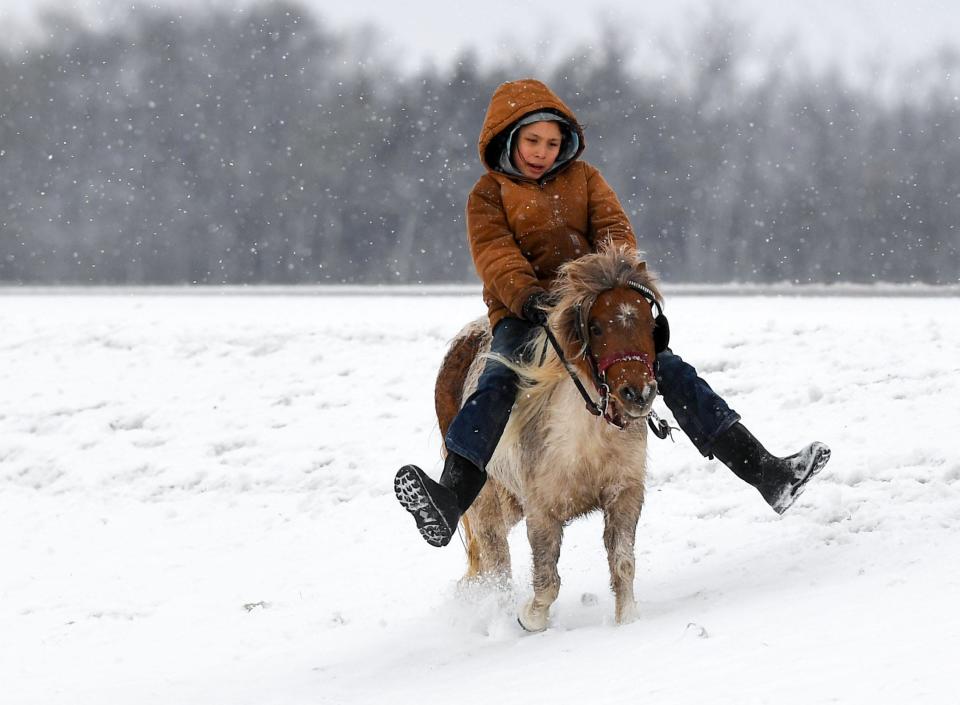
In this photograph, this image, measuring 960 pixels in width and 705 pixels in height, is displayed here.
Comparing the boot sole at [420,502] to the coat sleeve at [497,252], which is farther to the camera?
the coat sleeve at [497,252]

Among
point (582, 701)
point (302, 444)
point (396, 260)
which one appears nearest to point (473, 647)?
point (582, 701)

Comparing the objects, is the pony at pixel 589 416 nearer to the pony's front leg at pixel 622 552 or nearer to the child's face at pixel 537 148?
the pony's front leg at pixel 622 552

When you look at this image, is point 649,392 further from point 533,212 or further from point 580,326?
point 533,212

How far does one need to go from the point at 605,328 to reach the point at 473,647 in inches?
68.9

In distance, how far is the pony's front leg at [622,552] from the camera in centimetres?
471

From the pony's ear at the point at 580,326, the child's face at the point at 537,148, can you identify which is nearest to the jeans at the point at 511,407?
the pony's ear at the point at 580,326

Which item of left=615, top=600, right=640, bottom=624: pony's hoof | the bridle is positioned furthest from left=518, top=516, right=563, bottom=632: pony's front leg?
the bridle

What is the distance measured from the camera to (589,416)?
4.64 meters

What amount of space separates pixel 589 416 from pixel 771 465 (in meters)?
0.89

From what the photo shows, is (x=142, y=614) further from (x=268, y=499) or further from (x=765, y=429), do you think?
(x=765, y=429)

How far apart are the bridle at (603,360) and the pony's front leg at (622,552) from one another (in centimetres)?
39

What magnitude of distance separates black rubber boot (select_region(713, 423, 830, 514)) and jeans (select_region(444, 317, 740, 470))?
0.07 m

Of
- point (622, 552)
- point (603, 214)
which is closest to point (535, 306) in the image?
point (603, 214)

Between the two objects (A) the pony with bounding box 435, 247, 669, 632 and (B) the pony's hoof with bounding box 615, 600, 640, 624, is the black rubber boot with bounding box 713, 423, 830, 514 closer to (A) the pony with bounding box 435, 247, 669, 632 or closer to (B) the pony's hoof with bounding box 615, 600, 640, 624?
(A) the pony with bounding box 435, 247, 669, 632
